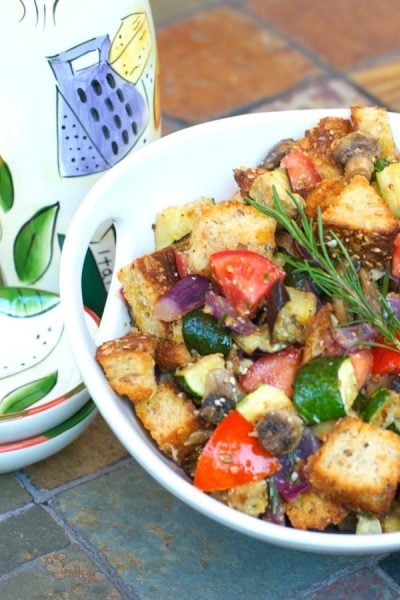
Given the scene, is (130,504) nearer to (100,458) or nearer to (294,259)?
(100,458)

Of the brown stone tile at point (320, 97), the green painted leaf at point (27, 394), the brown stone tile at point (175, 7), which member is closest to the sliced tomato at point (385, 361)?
the green painted leaf at point (27, 394)

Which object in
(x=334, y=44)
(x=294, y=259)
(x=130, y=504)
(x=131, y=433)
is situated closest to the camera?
(x=131, y=433)

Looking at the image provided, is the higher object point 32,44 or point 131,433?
point 32,44

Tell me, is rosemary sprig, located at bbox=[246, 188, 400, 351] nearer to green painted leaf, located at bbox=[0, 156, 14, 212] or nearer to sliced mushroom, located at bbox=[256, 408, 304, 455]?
sliced mushroom, located at bbox=[256, 408, 304, 455]

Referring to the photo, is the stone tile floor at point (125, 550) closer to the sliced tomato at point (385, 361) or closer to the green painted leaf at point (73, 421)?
the green painted leaf at point (73, 421)

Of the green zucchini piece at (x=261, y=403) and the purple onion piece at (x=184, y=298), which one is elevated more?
the purple onion piece at (x=184, y=298)

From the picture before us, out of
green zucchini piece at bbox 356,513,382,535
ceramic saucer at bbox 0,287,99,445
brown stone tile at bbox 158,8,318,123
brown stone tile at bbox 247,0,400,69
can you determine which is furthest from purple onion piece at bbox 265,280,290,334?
brown stone tile at bbox 247,0,400,69

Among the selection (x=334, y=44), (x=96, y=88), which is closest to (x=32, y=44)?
(x=96, y=88)
